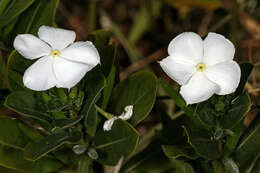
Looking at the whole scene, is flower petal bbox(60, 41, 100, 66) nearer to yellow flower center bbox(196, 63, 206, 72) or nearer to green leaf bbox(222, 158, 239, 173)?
yellow flower center bbox(196, 63, 206, 72)

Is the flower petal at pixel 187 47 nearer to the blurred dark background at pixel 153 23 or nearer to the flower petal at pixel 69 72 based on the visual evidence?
the flower petal at pixel 69 72

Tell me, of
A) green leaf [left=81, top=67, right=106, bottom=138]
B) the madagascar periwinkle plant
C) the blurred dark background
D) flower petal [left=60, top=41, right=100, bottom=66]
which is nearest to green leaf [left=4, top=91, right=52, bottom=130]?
the madagascar periwinkle plant

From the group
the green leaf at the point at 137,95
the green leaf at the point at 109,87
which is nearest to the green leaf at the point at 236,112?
the green leaf at the point at 137,95

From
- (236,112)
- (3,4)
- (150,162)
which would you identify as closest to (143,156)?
(150,162)

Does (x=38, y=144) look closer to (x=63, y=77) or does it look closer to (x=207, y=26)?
(x=63, y=77)

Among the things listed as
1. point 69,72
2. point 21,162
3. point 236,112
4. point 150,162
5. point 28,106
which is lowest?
point 150,162

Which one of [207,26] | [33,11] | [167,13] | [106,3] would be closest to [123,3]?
[106,3]

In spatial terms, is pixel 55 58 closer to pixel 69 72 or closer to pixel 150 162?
pixel 69 72
